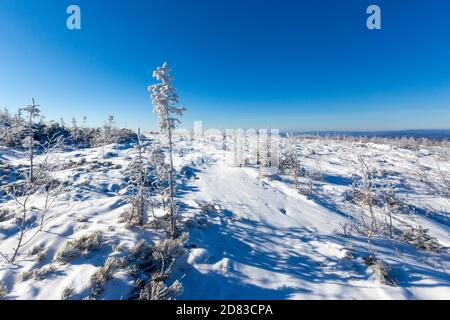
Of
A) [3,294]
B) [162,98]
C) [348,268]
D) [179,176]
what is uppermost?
[162,98]

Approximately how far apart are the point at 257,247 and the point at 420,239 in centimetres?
421

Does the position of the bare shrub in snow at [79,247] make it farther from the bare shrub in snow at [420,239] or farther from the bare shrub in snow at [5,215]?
the bare shrub in snow at [420,239]

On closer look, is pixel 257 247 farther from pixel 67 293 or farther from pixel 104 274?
pixel 67 293

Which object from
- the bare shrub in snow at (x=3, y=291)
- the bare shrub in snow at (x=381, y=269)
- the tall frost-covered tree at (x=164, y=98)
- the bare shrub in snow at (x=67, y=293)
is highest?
the tall frost-covered tree at (x=164, y=98)

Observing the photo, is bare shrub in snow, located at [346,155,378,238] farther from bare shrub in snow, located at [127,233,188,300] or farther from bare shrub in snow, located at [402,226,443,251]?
bare shrub in snow, located at [127,233,188,300]

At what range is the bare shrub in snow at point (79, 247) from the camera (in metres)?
4.25

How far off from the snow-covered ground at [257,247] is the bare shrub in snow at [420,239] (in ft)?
0.48

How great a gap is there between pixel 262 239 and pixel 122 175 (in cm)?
881

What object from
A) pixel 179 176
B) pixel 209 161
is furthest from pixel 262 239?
pixel 209 161

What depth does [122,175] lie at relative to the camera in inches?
444

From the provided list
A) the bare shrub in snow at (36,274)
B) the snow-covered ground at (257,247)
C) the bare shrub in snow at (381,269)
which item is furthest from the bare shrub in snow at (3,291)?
the bare shrub in snow at (381,269)

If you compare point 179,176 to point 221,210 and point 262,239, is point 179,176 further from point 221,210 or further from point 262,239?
point 262,239

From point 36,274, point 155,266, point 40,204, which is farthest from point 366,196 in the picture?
point 40,204

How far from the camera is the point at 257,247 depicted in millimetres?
5250
